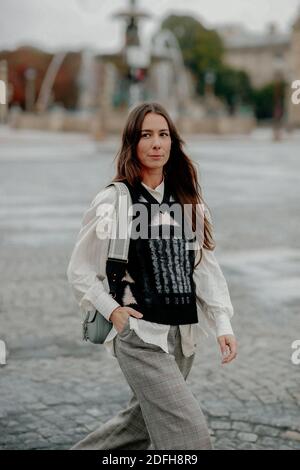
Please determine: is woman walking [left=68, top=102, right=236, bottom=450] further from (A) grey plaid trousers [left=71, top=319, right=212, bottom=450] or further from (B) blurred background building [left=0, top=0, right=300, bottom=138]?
A: (B) blurred background building [left=0, top=0, right=300, bottom=138]

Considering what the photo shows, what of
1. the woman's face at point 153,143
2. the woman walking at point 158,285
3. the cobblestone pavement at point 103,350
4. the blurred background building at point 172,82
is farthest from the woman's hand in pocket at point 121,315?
the blurred background building at point 172,82

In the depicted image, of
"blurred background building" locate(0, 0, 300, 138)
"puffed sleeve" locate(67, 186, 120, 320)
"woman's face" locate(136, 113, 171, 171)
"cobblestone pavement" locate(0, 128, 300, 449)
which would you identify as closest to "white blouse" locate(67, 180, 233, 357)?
"puffed sleeve" locate(67, 186, 120, 320)

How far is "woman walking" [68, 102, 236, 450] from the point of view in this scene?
2975mm

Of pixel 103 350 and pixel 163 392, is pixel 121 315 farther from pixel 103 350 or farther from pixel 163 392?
pixel 103 350

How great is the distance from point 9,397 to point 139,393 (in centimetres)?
222

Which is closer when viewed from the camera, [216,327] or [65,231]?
[216,327]

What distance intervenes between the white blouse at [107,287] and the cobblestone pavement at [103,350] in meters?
1.28

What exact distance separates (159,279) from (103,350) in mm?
3261

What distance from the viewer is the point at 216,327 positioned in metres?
3.24

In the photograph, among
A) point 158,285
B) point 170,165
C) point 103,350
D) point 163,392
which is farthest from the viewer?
point 103,350

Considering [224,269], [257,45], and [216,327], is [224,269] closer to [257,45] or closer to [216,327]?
[216,327]

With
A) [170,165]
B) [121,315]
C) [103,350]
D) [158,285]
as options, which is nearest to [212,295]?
[158,285]

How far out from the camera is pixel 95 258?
3211 mm

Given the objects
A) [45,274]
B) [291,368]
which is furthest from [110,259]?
[45,274]
